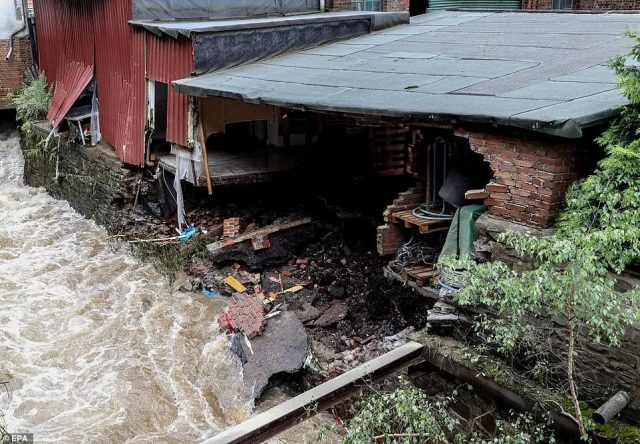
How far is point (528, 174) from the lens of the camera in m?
5.67

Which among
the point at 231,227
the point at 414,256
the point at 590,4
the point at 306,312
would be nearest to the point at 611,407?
the point at 414,256

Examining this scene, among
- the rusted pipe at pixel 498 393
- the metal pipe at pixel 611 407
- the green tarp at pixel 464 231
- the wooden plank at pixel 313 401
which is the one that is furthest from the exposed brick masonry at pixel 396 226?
the metal pipe at pixel 611 407

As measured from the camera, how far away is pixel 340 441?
672 cm

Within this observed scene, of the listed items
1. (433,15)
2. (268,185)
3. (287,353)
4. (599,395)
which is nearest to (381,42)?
(433,15)

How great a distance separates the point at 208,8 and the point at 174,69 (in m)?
2.38

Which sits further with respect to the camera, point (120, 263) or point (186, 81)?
point (120, 263)

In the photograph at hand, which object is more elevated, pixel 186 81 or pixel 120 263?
pixel 186 81

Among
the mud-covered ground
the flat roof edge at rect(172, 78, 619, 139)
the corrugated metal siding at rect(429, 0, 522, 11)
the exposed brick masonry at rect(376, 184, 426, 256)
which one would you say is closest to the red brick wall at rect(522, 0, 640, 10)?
the corrugated metal siding at rect(429, 0, 522, 11)

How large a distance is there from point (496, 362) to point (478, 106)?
2.49 m

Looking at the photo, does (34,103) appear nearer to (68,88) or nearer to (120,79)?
(68,88)

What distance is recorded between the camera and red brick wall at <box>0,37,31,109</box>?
18578 mm

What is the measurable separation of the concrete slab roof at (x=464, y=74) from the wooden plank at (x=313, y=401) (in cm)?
244

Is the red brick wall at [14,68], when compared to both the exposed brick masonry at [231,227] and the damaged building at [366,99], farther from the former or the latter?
the exposed brick masonry at [231,227]

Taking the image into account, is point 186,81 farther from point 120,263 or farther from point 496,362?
point 496,362
